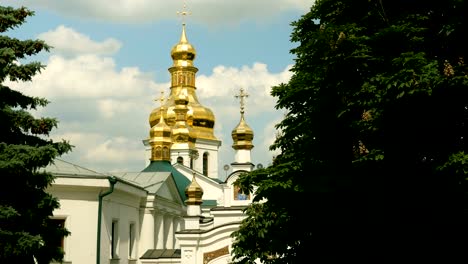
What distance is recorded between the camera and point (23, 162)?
11.5 m

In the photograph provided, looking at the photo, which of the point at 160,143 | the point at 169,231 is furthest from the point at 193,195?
the point at 160,143

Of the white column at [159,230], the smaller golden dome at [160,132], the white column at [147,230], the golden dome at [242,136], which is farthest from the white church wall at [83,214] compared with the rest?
the smaller golden dome at [160,132]

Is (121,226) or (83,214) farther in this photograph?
(121,226)

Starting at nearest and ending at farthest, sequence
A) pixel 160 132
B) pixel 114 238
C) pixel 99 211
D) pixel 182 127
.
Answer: pixel 99 211 → pixel 114 238 → pixel 160 132 → pixel 182 127

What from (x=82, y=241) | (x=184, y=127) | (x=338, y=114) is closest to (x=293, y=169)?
(x=338, y=114)

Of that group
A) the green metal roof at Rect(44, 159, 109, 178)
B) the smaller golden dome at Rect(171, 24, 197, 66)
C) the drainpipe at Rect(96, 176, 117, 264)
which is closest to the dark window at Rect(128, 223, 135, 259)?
the drainpipe at Rect(96, 176, 117, 264)

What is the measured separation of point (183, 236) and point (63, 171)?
782 centimetres

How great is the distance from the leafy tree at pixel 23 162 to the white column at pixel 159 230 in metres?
17.3

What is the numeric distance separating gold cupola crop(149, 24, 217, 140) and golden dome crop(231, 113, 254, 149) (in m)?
26.8

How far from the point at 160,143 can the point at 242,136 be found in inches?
556

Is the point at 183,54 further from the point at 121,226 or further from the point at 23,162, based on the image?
the point at 23,162

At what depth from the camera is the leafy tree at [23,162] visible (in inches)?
448

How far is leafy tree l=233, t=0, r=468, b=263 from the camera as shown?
1112 centimetres

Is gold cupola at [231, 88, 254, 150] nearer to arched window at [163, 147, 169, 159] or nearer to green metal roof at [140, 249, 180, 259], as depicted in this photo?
green metal roof at [140, 249, 180, 259]
